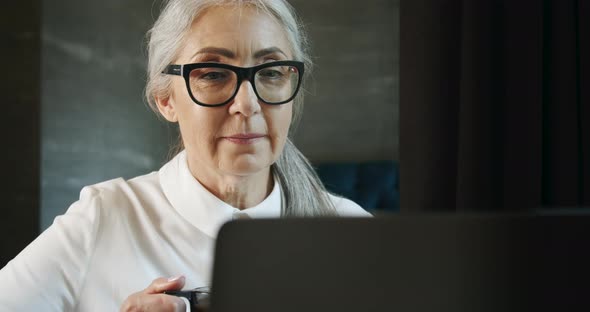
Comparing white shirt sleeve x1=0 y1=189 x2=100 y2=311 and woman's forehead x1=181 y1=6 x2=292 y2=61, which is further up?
woman's forehead x1=181 y1=6 x2=292 y2=61

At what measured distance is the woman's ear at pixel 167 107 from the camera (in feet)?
5.68

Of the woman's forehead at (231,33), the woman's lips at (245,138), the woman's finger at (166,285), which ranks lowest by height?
the woman's finger at (166,285)

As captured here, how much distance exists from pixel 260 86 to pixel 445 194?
0.64 metres

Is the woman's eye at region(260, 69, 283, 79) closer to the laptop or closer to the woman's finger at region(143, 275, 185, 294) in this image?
the woman's finger at region(143, 275, 185, 294)

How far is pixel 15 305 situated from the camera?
1.27m

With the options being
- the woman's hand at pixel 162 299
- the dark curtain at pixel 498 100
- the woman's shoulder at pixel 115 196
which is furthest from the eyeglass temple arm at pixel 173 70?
the woman's hand at pixel 162 299

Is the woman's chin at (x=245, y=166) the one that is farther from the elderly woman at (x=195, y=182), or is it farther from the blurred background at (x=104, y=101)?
the blurred background at (x=104, y=101)

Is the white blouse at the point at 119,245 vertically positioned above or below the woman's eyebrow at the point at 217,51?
below

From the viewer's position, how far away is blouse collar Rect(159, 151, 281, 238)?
149 centimetres

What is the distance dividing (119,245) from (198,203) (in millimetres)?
190

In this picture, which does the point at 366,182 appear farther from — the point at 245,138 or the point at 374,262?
the point at 374,262

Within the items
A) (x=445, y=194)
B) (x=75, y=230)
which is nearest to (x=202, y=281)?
(x=75, y=230)

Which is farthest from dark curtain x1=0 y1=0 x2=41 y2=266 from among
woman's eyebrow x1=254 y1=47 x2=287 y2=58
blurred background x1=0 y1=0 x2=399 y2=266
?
woman's eyebrow x1=254 y1=47 x2=287 y2=58

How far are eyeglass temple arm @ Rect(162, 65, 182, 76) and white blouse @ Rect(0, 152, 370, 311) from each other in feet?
0.72
